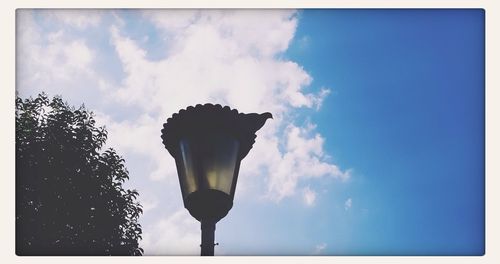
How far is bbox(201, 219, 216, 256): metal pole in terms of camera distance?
10.0 ft

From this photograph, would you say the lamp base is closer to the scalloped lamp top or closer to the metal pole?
the metal pole

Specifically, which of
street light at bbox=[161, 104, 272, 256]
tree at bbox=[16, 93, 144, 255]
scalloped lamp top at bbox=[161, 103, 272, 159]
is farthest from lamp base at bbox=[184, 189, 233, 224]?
tree at bbox=[16, 93, 144, 255]

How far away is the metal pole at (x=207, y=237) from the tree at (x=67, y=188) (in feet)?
7.16

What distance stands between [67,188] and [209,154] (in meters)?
3.32

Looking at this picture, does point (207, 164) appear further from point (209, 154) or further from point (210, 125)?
point (210, 125)

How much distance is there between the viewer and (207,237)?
3092 mm

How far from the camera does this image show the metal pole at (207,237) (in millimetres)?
3061

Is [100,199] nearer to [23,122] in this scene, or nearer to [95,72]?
[23,122]

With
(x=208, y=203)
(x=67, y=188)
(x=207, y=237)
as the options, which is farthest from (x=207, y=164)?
(x=67, y=188)

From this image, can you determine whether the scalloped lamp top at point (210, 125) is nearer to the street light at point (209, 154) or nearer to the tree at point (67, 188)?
the street light at point (209, 154)

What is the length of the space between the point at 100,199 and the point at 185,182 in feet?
14.5

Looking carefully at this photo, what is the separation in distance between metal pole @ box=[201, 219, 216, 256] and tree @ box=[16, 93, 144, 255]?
2.18 meters
